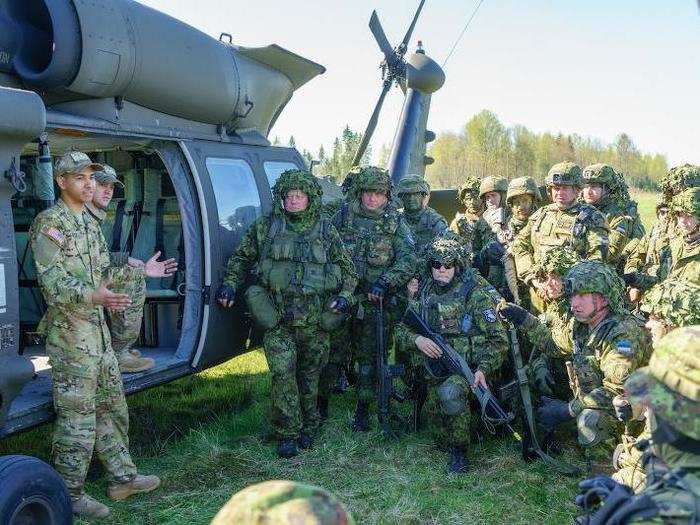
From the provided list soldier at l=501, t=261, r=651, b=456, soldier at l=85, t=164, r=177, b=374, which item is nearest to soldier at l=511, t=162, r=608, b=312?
soldier at l=501, t=261, r=651, b=456

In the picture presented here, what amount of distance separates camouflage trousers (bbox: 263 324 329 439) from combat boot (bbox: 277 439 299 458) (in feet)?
0.12

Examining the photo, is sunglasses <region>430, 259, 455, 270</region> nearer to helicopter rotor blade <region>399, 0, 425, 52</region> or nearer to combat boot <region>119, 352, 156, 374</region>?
combat boot <region>119, 352, 156, 374</region>

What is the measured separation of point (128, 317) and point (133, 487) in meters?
1.09

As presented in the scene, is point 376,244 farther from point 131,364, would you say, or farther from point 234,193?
point 131,364

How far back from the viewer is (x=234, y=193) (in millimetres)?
5758

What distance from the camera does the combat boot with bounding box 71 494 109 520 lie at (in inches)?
160

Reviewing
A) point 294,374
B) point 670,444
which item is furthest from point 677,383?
point 294,374

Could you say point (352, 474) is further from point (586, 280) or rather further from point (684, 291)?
point (684, 291)

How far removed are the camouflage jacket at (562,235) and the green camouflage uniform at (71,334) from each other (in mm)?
3418

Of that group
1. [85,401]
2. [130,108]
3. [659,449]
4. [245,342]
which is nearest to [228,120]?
[130,108]

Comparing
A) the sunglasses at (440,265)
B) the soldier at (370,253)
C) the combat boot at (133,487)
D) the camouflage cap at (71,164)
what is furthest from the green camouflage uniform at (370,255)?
the camouflage cap at (71,164)

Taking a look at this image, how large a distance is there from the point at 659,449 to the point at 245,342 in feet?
13.6

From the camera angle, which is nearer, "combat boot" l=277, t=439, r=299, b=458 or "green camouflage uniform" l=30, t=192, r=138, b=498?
"green camouflage uniform" l=30, t=192, r=138, b=498

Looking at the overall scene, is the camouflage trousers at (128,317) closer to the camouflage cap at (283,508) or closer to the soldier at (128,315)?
the soldier at (128,315)
